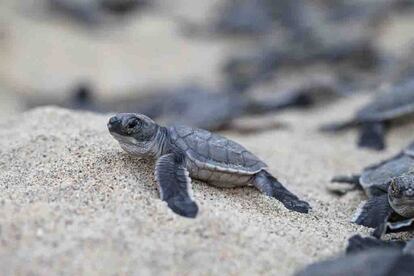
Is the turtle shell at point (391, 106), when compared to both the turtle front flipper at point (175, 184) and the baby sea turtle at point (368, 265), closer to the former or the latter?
the turtle front flipper at point (175, 184)

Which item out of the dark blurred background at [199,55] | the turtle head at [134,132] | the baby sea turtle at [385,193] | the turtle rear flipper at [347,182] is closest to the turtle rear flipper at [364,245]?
the baby sea turtle at [385,193]

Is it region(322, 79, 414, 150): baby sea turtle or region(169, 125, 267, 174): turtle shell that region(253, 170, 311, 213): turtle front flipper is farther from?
region(322, 79, 414, 150): baby sea turtle

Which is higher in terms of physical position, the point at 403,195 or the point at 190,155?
the point at 403,195

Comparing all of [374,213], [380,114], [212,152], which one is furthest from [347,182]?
[380,114]

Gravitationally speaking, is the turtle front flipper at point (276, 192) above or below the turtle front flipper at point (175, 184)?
below

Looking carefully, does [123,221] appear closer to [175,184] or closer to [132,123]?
[175,184]

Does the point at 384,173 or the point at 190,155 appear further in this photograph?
the point at 384,173

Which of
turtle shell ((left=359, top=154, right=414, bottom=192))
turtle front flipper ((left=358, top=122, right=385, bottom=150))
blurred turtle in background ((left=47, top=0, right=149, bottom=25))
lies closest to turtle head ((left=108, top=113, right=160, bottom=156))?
turtle shell ((left=359, top=154, right=414, bottom=192))
